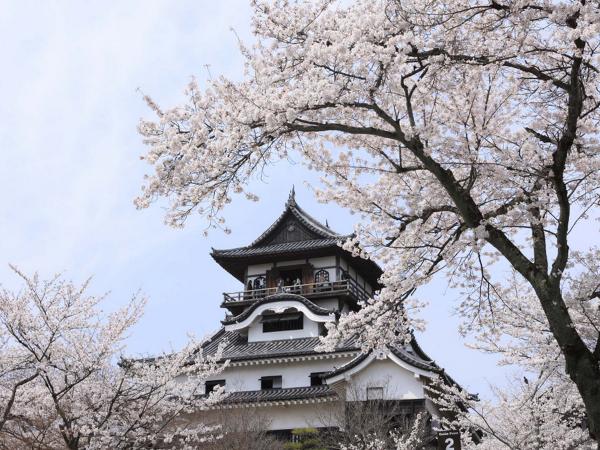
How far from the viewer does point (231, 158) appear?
242 inches

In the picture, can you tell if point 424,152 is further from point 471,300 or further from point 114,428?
point 114,428

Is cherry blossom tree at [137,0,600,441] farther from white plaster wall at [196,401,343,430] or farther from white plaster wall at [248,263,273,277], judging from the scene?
white plaster wall at [248,263,273,277]

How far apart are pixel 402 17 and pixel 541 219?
2.82 meters

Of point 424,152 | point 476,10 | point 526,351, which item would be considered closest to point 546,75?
point 476,10

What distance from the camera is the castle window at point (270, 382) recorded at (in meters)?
25.2

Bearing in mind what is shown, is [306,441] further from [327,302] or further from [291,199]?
[291,199]

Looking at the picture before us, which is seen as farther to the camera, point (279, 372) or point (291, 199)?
point (291, 199)

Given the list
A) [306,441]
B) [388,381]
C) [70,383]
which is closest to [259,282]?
[388,381]

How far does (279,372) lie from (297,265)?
6.30 meters

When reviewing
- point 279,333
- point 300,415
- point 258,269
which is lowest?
point 300,415

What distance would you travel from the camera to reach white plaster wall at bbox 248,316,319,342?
88.5 ft

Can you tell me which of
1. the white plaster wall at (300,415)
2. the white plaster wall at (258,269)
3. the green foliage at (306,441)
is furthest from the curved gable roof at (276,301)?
the green foliage at (306,441)

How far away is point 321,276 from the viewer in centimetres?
2964

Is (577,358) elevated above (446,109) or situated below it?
below
